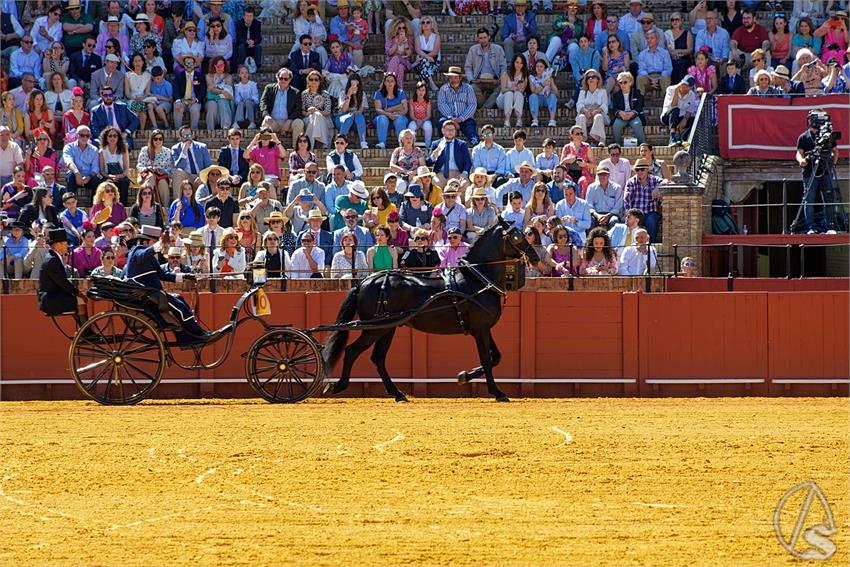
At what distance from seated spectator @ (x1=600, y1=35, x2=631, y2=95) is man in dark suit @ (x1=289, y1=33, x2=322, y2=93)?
14.2ft

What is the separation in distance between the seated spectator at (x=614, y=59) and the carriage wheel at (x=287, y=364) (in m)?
8.03

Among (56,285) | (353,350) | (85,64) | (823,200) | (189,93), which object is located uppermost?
(85,64)

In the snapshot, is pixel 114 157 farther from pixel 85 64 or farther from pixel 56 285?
pixel 56 285

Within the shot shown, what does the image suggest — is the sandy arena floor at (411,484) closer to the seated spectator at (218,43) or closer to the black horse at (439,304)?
the black horse at (439,304)

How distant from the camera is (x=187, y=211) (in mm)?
19516

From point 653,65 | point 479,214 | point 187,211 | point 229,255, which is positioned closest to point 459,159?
point 479,214

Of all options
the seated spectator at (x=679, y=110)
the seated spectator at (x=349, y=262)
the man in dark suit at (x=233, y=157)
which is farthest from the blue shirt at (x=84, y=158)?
the seated spectator at (x=679, y=110)

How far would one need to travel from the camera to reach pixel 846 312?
59.2 feet

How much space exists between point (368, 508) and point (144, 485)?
1.93 metres

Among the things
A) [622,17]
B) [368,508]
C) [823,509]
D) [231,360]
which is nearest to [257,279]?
[231,360]

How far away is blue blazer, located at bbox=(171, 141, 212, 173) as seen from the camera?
2086 cm

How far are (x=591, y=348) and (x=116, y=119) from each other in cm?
825

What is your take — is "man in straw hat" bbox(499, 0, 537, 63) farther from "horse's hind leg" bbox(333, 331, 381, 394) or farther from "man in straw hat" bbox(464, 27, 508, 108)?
"horse's hind leg" bbox(333, 331, 381, 394)

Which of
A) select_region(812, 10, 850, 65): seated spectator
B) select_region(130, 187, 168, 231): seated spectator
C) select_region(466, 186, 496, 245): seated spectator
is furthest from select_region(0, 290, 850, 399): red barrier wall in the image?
select_region(812, 10, 850, 65): seated spectator
